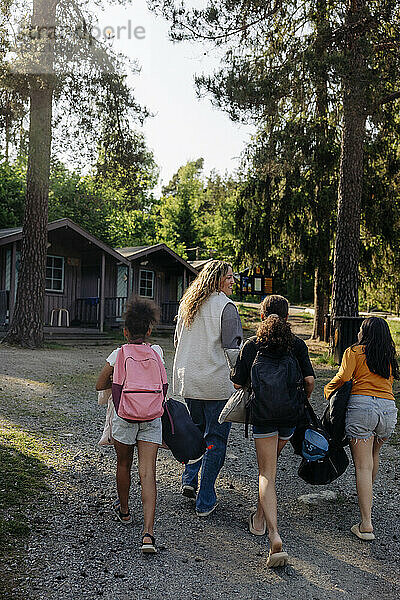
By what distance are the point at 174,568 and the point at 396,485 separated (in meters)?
3.06

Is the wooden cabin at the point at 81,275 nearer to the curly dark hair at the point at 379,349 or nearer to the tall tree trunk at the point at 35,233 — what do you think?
the tall tree trunk at the point at 35,233

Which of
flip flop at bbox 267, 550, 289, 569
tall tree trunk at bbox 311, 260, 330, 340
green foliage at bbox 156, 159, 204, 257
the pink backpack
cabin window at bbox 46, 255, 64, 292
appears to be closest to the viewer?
flip flop at bbox 267, 550, 289, 569

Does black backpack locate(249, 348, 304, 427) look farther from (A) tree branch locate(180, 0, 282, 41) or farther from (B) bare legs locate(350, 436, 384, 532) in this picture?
(A) tree branch locate(180, 0, 282, 41)

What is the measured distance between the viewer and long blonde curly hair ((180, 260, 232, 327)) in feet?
16.4

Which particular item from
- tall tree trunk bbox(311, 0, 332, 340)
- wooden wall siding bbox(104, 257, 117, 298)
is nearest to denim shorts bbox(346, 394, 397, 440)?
tall tree trunk bbox(311, 0, 332, 340)

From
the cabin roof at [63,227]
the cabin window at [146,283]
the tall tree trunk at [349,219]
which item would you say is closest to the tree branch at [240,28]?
the tall tree trunk at [349,219]

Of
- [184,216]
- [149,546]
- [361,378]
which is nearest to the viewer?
[149,546]

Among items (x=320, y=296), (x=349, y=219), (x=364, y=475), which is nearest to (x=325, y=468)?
(x=364, y=475)

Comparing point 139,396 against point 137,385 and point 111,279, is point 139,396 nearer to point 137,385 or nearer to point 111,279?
point 137,385

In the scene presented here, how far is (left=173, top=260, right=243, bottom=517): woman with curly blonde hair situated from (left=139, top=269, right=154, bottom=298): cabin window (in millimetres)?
23638

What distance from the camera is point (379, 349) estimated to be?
481 cm

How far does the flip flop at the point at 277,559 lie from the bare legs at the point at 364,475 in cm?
94

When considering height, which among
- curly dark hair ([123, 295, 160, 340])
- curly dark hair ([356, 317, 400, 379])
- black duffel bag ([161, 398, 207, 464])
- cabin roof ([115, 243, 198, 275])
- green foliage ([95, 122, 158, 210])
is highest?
green foliage ([95, 122, 158, 210])

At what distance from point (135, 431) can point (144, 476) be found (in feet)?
1.03
